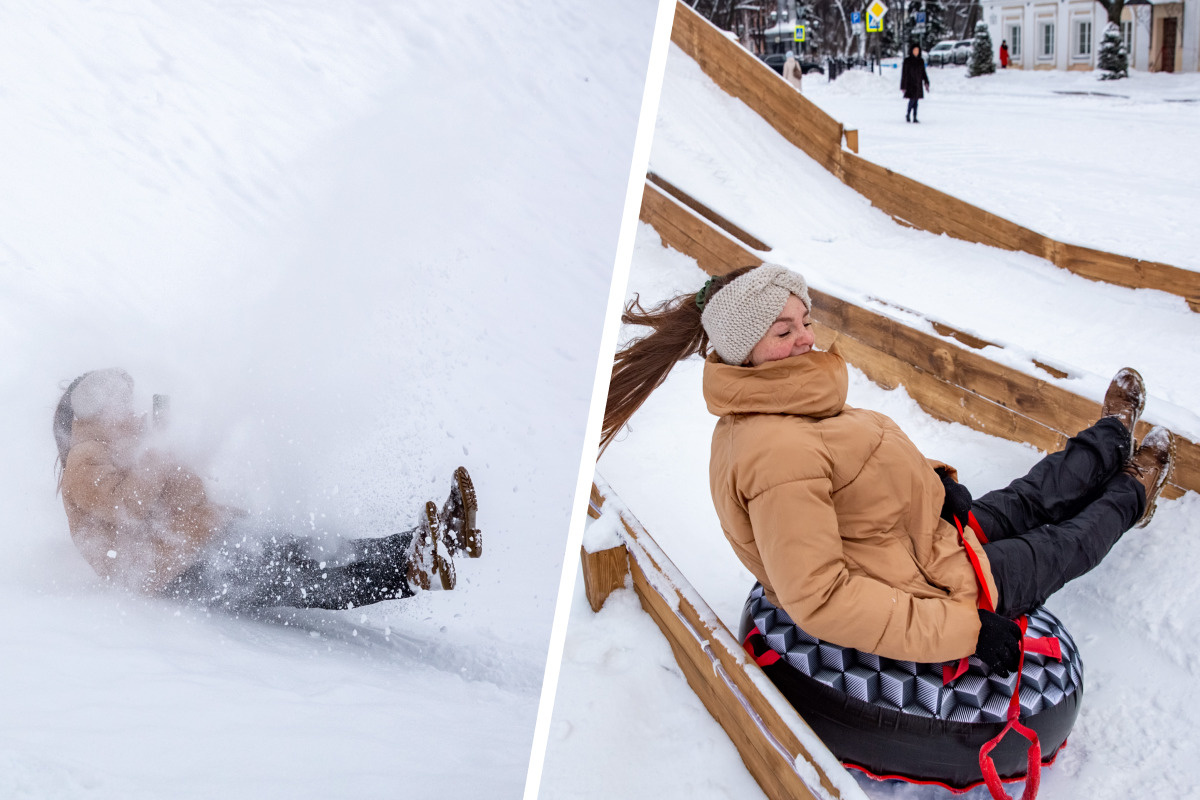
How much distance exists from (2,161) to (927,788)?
2631mm

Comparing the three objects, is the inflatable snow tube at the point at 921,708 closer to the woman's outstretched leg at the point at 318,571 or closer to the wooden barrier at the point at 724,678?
the wooden barrier at the point at 724,678

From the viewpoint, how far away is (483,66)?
9.53 feet

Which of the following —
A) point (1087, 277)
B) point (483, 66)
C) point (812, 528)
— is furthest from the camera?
point (1087, 277)

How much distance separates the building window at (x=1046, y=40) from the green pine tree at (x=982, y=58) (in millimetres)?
1075

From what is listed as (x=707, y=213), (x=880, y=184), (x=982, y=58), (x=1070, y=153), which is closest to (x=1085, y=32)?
(x=982, y=58)

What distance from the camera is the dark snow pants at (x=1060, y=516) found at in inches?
72.0

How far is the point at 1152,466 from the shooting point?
204cm

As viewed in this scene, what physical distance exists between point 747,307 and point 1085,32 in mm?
16657

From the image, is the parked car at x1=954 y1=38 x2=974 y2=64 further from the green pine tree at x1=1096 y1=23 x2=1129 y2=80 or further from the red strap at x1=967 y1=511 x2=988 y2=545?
the red strap at x1=967 y1=511 x2=988 y2=545

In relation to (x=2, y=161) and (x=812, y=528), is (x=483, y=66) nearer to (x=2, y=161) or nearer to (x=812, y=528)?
(x=2, y=161)

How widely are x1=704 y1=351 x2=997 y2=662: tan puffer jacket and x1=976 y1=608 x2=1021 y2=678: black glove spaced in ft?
0.09

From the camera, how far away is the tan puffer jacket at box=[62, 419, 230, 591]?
1.86 meters

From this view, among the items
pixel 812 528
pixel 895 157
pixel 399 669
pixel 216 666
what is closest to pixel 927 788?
pixel 812 528

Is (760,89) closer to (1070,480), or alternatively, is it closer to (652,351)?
(1070,480)
